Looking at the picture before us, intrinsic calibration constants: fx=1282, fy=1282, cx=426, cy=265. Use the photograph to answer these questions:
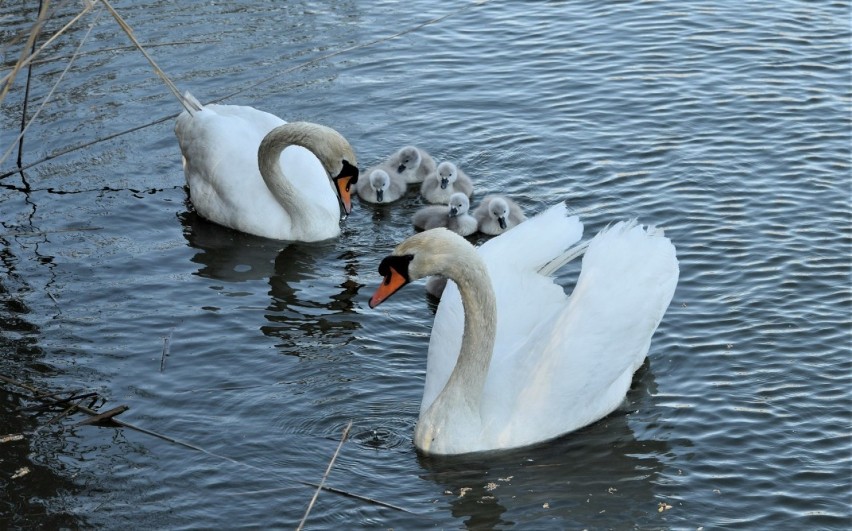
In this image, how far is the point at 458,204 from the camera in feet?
34.3

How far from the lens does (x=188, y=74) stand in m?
13.9

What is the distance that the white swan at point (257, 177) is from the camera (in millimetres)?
10641

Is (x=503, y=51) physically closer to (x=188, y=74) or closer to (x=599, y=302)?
(x=188, y=74)

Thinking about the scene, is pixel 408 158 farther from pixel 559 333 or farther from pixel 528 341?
pixel 559 333

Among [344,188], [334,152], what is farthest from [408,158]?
[334,152]

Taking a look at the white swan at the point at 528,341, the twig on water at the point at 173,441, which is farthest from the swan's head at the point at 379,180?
the twig on water at the point at 173,441

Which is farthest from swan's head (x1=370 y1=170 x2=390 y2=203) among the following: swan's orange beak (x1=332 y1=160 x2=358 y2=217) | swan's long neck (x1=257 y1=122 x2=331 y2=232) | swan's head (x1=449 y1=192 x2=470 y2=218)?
swan's orange beak (x1=332 y1=160 x2=358 y2=217)

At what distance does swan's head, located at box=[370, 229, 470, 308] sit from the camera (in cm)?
704

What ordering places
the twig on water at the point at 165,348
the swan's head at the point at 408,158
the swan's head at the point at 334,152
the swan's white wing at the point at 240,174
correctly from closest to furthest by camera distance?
the twig on water at the point at 165,348 → the swan's head at the point at 334,152 → the swan's white wing at the point at 240,174 → the swan's head at the point at 408,158

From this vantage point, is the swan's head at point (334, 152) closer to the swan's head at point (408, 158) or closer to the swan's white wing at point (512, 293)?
the swan's head at point (408, 158)

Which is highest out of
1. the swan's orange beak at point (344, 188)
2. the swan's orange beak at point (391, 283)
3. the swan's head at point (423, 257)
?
the swan's head at point (423, 257)

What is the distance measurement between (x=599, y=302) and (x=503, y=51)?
7328 mm

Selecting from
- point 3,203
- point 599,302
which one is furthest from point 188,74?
point 599,302

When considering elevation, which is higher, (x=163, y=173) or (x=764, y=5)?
(x=764, y=5)
